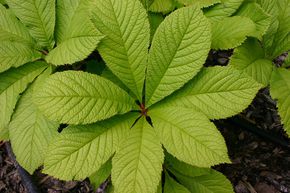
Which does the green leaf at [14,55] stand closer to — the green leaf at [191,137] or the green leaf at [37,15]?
the green leaf at [37,15]

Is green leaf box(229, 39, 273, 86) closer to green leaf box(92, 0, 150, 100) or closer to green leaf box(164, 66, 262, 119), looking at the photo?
green leaf box(164, 66, 262, 119)

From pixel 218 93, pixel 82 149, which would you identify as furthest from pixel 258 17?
pixel 82 149

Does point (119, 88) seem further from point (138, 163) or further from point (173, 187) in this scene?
point (173, 187)

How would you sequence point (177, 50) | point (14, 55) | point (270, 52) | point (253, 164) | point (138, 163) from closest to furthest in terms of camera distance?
point (138, 163) < point (177, 50) < point (14, 55) < point (270, 52) < point (253, 164)

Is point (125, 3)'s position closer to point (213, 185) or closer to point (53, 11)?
point (53, 11)

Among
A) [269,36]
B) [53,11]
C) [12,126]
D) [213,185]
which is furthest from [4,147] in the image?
[269,36]

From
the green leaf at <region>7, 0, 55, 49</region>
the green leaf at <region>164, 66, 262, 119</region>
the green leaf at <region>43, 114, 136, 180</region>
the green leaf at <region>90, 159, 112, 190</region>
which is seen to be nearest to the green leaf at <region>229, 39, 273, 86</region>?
the green leaf at <region>164, 66, 262, 119</region>
